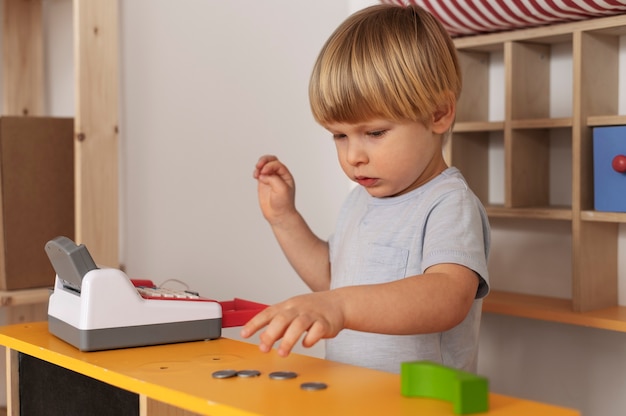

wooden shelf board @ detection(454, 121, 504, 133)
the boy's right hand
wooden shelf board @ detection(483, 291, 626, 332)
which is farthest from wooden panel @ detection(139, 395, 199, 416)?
wooden shelf board @ detection(454, 121, 504, 133)

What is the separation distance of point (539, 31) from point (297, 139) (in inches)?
28.9

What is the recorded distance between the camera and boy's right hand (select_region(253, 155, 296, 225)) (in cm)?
127

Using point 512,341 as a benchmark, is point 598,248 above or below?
above

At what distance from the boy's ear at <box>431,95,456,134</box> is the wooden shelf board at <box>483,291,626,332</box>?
1.49 ft

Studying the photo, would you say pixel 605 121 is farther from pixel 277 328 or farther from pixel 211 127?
pixel 211 127

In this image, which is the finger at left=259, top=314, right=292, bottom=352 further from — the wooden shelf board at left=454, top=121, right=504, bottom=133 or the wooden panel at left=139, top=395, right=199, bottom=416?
the wooden shelf board at left=454, top=121, right=504, bottom=133

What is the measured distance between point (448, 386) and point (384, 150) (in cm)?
44

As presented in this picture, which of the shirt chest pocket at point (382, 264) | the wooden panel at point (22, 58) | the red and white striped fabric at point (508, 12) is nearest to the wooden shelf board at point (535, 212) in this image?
the red and white striped fabric at point (508, 12)

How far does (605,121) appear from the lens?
1.35 metres

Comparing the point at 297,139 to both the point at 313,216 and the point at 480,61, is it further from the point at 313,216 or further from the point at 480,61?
the point at 480,61

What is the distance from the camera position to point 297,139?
2021 mm

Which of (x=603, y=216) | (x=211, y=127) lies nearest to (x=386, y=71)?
(x=603, y=216)

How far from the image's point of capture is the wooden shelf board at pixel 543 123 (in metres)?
1.41

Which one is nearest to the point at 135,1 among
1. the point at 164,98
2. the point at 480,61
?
the point at 164,98
